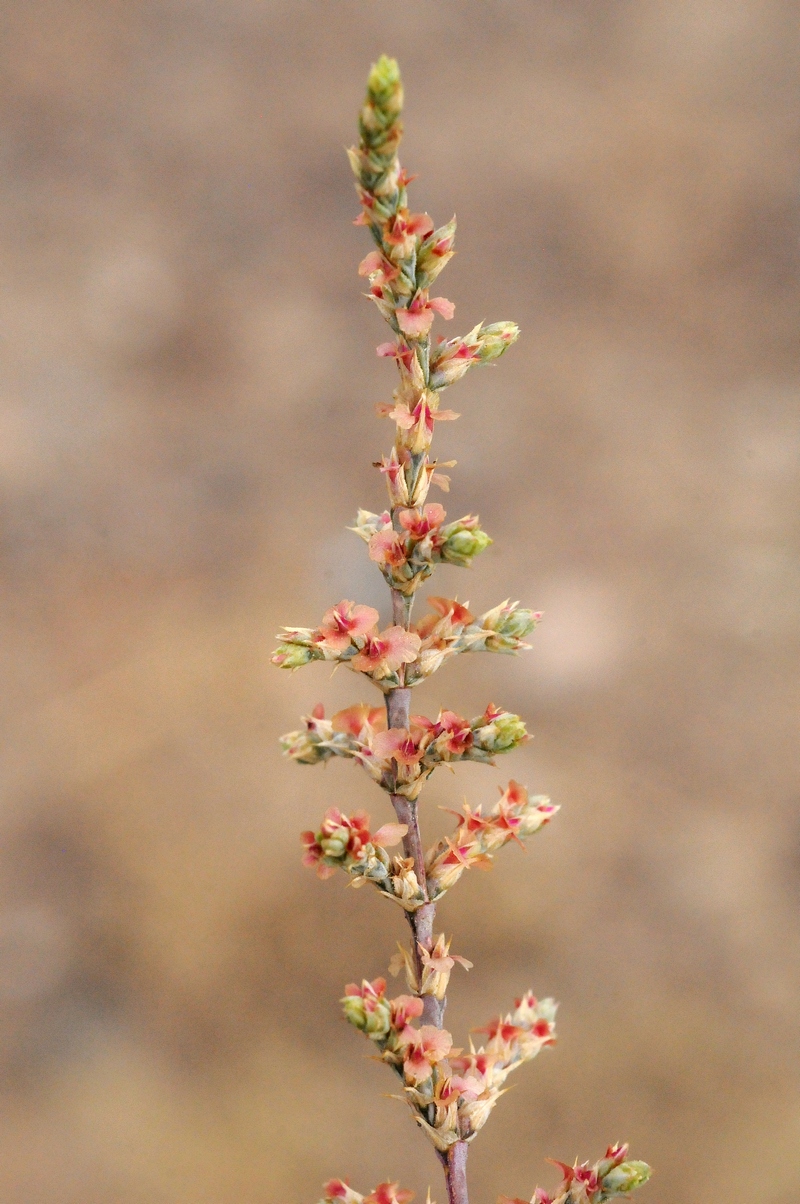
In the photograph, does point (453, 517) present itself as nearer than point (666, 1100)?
No

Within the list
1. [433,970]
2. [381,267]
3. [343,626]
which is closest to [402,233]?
[381,267]

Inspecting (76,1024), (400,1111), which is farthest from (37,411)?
(400,1111)

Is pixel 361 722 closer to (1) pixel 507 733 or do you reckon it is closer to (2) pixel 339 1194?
(1) pixel 507 733

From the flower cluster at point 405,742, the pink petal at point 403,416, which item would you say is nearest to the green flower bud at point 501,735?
the flower cluster at point 405,742

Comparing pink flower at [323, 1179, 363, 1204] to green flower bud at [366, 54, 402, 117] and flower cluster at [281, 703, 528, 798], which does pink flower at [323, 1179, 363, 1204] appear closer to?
flower cluster at [281, 703, 528, 798]

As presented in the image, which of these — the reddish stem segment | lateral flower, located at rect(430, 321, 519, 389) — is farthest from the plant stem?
lateral flower, located at rect(430, 321, 519, 389)

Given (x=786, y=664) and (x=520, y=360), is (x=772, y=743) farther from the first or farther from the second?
(x=520, y=360)
